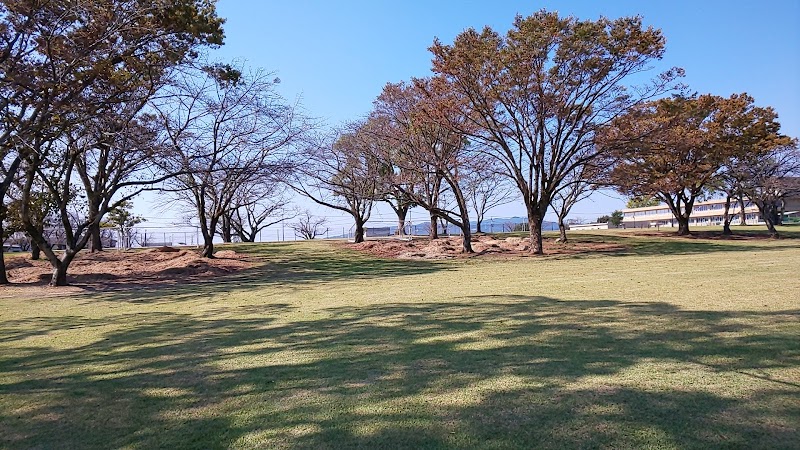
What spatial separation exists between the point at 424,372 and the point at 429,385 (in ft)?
1.25

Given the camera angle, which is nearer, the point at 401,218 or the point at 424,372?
the point at 424,372

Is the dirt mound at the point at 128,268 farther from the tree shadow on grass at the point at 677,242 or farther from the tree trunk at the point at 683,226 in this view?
the tree trunk at the point at 683,226

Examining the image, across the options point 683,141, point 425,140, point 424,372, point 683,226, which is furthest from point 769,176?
point 424,372

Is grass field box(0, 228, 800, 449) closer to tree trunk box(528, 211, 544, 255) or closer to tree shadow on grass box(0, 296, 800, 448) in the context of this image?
tree shadow on grass box(0, 296, 800, 448)

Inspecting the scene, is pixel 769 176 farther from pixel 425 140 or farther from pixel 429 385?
pixel 429 385

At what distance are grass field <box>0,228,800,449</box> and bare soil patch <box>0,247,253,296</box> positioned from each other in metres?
5.83

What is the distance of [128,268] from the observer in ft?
59.8

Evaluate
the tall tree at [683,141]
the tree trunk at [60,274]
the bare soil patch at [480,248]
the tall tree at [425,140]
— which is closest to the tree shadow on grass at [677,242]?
the bare soil patch at [480,248]

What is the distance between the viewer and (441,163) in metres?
22.7

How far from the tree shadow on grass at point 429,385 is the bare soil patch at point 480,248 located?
51.9 feet

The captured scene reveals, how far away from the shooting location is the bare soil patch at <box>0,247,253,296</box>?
1508 centimetres

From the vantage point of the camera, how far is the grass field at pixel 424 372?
3395 mm

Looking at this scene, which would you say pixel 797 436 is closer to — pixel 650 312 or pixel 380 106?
pixel 650 312

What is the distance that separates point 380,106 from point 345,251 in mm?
7508
